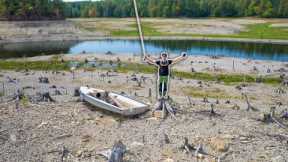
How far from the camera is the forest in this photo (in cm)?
10318

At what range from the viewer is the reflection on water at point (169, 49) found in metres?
60.3

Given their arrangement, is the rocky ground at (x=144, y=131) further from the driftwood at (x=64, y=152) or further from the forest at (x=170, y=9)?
the forest at (x=170, y=9)

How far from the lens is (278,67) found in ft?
144

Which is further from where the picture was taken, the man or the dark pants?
the dark pants

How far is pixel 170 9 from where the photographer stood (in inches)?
6004

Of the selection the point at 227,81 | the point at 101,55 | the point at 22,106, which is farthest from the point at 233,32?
the point at 22,106

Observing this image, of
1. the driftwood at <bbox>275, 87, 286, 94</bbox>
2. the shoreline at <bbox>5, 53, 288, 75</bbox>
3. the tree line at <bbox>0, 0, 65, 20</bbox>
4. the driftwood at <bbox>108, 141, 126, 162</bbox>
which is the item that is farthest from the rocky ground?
the tree line at <bbox>0, 0, 65, 20</bbox>

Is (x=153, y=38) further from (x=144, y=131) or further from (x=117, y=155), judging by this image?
(x=117, y=155)

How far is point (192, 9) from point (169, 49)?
280 feet

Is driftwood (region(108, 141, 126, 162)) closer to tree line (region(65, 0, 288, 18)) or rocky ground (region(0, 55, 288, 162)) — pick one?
rocky ground (region(0, 55, 288, 162))

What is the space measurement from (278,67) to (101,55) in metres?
23.7

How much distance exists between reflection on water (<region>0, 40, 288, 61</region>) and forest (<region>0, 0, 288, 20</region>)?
2797cm

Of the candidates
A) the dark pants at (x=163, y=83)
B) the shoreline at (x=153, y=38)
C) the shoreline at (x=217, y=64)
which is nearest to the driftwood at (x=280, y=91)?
the shoreline at (x=217, y=64)

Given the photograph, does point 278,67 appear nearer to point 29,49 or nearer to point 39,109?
point 39,109
